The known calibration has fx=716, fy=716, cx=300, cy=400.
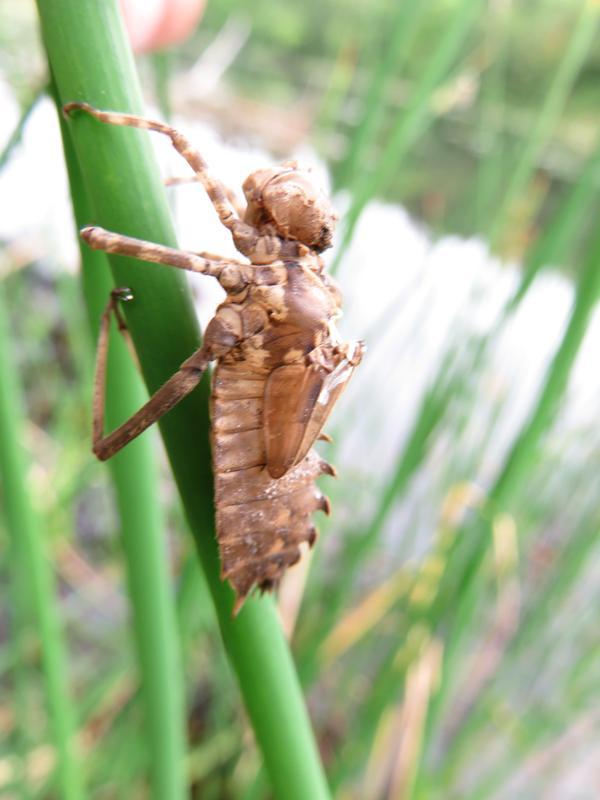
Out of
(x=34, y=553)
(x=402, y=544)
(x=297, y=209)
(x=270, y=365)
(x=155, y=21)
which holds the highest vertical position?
(x=155, y=21)

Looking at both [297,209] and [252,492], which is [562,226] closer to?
[297,209]

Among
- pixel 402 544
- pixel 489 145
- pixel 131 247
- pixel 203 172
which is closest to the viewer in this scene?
pixel 131 247

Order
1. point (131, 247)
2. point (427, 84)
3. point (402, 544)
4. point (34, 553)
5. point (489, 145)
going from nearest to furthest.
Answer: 1. point (131, 247)
2. point (34, 553)
3. point (427, 84)
4. point (489, 145)
5. point (402, 544)

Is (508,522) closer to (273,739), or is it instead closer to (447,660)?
(447,660)

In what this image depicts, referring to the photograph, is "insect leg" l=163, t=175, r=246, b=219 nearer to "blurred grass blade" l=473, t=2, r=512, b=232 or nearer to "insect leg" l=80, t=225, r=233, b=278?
"insect leg" l=80, t=225, r=233, b=278

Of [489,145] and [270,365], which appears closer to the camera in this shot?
[270,365]

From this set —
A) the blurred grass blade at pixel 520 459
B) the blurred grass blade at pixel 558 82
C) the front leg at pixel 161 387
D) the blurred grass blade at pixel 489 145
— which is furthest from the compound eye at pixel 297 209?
the blurred grass blade at pixel 489 145

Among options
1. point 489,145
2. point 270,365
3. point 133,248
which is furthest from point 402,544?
point 133,248

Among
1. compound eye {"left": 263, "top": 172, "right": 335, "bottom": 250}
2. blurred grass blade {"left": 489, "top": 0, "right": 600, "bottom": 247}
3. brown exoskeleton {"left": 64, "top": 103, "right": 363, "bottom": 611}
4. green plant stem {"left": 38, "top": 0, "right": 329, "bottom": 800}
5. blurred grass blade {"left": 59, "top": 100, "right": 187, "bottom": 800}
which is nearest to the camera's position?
green plant stem {"left": 38, "top": 0, "right": 329, "bottom": 800}

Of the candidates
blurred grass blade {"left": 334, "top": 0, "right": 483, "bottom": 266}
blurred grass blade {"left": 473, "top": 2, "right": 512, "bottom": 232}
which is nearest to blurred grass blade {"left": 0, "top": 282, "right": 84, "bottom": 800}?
blurred grass blade {"left": 334, "top": 0, "right": 483, "bottom": 266}
